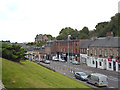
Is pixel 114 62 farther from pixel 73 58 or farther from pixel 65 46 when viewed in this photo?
pixel 65 46

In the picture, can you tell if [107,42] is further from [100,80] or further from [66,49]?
[66,49]

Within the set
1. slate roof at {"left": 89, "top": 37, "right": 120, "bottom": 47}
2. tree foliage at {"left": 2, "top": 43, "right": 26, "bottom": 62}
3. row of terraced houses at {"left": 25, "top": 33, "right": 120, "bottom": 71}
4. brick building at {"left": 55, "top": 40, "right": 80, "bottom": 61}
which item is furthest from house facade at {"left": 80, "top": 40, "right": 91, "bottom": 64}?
tree foliage at {"left": 2, "top": 43, "right": 26, "bottom": 62}

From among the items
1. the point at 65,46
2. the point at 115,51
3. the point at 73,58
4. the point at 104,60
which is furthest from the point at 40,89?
the point at 65,46

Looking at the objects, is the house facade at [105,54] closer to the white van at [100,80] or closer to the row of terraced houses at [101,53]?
the row of terraced houses at [101,53]

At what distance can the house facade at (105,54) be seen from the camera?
45.1 metres

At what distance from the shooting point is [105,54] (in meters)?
49.6

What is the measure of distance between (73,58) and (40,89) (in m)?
59.7

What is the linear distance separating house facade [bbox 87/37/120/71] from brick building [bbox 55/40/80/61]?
14.2 meters

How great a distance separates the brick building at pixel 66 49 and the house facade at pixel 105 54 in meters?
14.2

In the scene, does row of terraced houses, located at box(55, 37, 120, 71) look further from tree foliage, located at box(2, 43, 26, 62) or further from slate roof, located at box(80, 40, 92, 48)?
tree foliage, located at box(2, 43, 26, 62)

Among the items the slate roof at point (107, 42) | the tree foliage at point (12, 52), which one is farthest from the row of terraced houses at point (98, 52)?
the tree foliage at point (12, 52)

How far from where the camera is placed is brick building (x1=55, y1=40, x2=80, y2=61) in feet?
240

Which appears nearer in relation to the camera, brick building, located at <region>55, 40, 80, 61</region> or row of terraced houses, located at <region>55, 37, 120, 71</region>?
row of terraced houses, located at <region>55, 37, 120, 71</region>

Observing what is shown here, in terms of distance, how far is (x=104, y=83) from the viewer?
2683 centimetres
